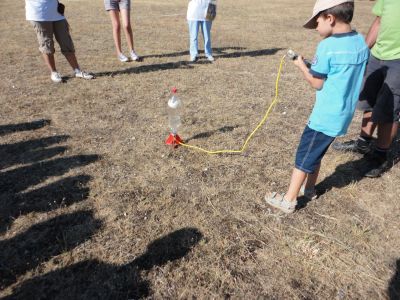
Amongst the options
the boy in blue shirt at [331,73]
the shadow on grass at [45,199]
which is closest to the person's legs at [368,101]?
the boy in blue shirt at [331,73]

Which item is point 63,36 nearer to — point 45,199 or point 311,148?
point 45,199

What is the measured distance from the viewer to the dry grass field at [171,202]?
2.67m

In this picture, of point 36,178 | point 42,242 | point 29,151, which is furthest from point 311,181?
point 29,151

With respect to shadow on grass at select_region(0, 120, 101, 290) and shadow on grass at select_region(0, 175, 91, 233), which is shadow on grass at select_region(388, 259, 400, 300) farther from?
shadow on grass at select_region(0, 175, 91, 233)

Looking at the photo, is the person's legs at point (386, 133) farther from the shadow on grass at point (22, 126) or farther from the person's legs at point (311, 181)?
the shadow on grass at point (22, 126)

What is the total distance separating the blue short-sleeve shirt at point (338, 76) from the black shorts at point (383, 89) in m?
1.24

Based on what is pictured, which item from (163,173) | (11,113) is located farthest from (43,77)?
(163,173)

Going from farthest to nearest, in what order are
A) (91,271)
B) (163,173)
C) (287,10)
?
(287,10) < (163,173) < (91,271)

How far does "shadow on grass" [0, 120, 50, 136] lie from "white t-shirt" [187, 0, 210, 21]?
4.31m

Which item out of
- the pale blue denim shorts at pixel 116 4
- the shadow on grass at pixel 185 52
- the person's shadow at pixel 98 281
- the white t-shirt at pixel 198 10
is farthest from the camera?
the shadow on grass at pixel 185 52

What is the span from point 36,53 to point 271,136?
6.17m

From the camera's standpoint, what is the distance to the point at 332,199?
364 centimetres

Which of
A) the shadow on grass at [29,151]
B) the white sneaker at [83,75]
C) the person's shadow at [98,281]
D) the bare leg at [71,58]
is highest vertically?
the bare leg at [71,58]

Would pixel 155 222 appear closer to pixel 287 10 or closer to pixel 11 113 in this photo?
pixel 11 113
